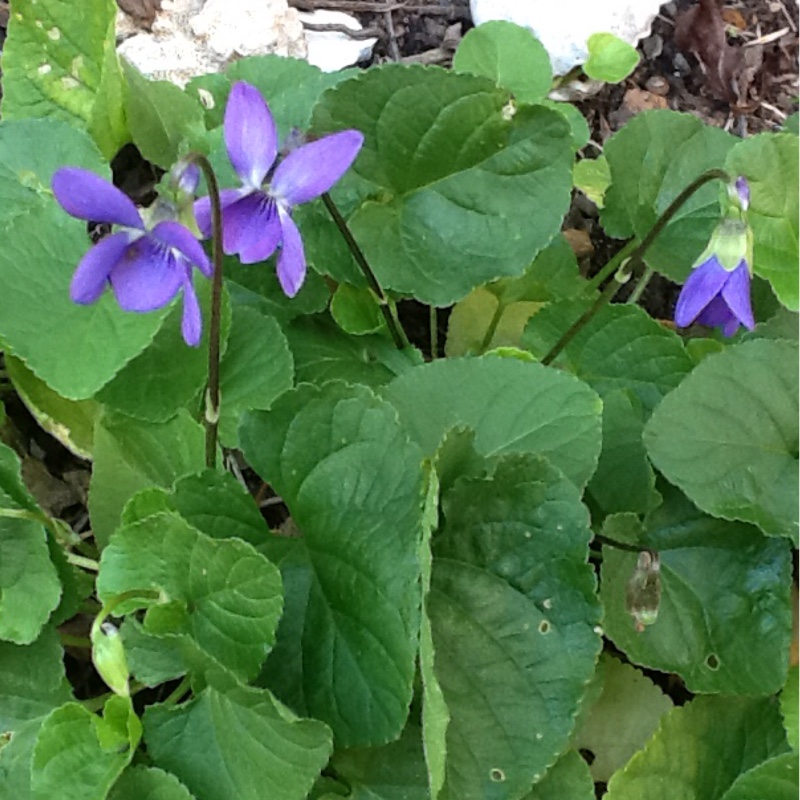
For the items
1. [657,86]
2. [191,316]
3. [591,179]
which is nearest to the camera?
[191,316]

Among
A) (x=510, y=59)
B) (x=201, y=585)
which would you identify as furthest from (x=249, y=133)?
(x=510, y=59)

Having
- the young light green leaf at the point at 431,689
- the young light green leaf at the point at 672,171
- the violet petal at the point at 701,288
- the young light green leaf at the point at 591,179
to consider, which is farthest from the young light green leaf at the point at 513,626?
the young light green leaf at the point at 591,179

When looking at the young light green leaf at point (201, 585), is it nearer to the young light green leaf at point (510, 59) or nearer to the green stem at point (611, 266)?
the green stem at point (611, 266)

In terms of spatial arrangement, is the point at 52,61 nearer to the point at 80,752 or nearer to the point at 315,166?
the point at 315,166

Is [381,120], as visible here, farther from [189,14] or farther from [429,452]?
[189,14]

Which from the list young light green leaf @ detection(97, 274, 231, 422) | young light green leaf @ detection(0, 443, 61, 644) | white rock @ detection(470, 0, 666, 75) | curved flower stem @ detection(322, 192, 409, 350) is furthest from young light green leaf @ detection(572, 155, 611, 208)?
young light green leaf @ detection(0, 443, 61, 644)

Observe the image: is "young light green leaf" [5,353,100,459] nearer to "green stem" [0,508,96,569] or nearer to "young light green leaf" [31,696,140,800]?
"green stem" [0,508,96,569]

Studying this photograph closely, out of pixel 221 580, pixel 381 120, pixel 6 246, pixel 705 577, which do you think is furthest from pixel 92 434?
pixel 705 577

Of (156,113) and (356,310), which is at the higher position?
(156,113)
